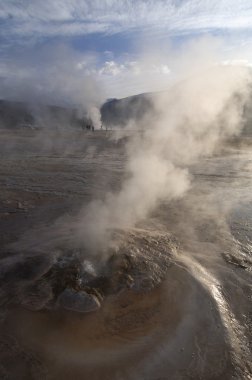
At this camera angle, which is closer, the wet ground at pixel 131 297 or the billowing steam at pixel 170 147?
the wet ground at pixel 131 297

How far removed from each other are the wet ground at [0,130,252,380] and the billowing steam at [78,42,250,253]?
40 cm

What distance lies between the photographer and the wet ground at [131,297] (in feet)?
10.8

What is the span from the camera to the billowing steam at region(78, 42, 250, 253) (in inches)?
266

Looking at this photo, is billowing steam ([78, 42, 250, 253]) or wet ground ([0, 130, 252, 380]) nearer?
wet ground ([0, 130, 252, 380])

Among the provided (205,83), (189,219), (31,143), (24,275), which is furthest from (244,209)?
(31,143)

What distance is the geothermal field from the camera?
3338 mm

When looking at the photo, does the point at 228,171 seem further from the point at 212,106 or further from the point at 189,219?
the point at 189,219

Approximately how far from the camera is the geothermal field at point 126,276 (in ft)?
11.0

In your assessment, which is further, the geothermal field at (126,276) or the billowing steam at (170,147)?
the billowing steam at (170,147)

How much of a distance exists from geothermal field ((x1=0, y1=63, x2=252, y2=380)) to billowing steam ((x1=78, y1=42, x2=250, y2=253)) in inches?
2.8

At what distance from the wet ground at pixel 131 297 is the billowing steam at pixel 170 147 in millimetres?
403

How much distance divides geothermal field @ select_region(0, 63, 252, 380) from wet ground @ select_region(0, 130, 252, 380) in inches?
0.5

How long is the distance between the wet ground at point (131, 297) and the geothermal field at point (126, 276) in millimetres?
13

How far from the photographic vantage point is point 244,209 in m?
7.65
